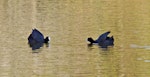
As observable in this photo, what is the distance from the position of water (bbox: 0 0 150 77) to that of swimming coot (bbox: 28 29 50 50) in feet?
0.27

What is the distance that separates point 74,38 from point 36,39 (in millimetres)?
594

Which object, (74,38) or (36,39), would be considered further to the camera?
(74,38)

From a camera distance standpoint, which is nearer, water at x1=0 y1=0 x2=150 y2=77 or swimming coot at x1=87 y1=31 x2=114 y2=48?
water at x1=0 y1=0 x2=150 y2=77

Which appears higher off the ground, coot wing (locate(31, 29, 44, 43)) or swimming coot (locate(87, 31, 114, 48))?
coot wing (locate(31, 29, 44, 43))

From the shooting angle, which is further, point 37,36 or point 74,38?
point 74,38

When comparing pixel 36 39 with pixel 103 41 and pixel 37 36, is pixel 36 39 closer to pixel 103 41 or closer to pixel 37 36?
pixel 37 36

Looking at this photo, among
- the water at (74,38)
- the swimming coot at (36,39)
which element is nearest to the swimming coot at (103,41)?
the water at (74,38)

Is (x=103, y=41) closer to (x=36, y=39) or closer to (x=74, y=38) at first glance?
(x=74, y=38)

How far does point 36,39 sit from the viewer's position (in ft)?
21.3

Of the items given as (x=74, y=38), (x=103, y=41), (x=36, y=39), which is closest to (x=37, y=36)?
(x=36, y=39)

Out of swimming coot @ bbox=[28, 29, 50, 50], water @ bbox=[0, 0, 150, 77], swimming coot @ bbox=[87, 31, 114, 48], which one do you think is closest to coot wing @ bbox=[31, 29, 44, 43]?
swimming coot @ bbox=[28, 29, 50, 50]

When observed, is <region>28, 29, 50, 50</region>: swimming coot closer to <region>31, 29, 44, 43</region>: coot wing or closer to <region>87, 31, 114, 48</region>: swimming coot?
<region>31, 29, 44, 43</region>: coot wing

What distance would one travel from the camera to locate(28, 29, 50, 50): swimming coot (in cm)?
647

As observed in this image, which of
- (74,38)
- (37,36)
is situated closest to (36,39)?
(37,36)
